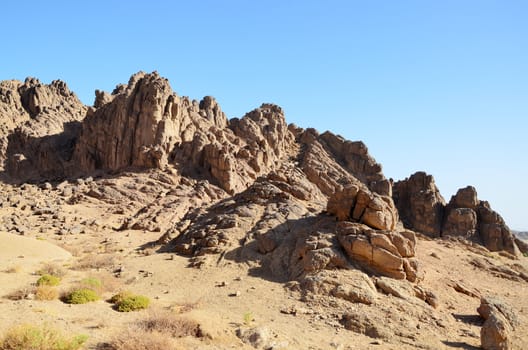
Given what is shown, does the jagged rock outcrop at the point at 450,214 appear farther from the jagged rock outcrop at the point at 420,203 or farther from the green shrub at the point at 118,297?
the green shrub at the point at 118,297

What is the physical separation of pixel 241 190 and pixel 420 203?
24195 millimetres

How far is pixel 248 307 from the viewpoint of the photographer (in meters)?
17.8

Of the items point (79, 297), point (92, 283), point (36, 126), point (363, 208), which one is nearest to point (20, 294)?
point (79, 297)

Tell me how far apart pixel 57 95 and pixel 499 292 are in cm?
9384

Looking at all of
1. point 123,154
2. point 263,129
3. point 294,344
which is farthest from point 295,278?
point 263,129

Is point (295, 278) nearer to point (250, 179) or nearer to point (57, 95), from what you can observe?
point (250, 179)

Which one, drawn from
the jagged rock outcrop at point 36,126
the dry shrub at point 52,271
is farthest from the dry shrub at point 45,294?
the jagged rock outcrop at point 36,126

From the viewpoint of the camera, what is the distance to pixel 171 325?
1341 centimetres

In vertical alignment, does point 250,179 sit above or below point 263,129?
below

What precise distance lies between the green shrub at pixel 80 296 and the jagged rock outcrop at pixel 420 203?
41.8 meters

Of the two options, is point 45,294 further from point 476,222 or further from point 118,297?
point 476,222

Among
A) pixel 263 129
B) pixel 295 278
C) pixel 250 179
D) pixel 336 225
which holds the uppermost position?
pixel 263 129

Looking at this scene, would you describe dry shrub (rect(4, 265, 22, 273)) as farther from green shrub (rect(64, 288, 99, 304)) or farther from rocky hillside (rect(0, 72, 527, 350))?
rocky hillside (rect(0, 72, 527, 350))

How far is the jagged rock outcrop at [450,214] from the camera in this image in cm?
4319
